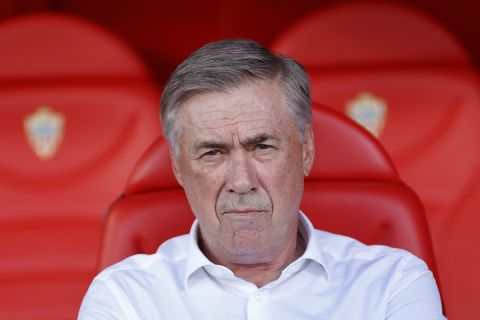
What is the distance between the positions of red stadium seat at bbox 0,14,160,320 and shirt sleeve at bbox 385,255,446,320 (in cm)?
85

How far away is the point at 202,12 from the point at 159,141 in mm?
1251

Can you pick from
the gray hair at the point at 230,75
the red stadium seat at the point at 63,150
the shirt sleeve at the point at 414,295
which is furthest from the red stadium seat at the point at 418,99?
the gray hair at the point at 230,75

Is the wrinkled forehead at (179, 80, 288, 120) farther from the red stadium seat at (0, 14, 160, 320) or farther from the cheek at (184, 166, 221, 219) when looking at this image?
the red stadium seat at (0, 14, 160, 320)

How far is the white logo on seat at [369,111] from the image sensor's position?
204 cm

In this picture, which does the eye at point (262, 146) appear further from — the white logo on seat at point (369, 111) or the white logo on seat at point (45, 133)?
the white logo on seat at point (45, 133)

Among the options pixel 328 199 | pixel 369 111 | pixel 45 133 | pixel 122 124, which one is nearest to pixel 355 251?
pixel 328 199

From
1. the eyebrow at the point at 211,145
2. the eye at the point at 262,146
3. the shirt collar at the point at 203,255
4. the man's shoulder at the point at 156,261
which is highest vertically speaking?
the eyebrow at the point at 211,145

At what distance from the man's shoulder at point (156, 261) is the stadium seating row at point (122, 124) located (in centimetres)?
56

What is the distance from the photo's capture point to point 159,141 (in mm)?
1542

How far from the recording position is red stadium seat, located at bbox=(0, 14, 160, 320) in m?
1.98

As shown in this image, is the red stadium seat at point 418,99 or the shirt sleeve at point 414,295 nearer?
the shirt sleeve at point 414,295

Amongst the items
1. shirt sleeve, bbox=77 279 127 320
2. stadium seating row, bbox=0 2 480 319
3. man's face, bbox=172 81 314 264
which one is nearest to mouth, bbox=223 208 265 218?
man's face, bbox=172 81 314 264

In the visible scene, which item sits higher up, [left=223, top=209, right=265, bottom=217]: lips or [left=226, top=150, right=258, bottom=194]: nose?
[left=226, top=150, right=258, bottom=194]: nose

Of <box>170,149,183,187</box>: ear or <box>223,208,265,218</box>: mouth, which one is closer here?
<box>223,208,265,218</box>: mouth
